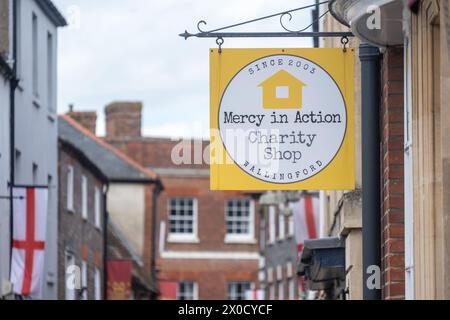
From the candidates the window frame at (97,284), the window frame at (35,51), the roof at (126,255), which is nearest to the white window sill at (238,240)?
the roof at (126,255)

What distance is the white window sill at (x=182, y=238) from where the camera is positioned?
67000 millimetres

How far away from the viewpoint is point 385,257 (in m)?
12.6

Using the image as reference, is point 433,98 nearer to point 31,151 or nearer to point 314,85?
point 314,85

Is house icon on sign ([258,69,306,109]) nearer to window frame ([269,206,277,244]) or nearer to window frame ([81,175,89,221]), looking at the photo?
window frame ([81,175,89,221])

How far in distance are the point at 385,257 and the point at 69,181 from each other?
2973 centimetres

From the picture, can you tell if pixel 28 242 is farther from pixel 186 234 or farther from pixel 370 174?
pixel 186 234

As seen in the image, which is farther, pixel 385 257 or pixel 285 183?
pixel 385 257

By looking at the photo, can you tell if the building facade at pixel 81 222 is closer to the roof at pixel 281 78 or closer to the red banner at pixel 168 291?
the red banner at pixel 168 291

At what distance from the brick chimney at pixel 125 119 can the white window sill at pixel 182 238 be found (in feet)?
14.9

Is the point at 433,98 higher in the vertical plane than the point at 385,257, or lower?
higher

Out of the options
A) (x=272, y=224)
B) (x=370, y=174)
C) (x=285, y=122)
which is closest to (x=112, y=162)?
(x=272, y=224)

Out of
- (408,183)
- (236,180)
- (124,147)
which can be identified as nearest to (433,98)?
(408,183)

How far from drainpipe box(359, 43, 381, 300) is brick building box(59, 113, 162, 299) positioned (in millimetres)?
29548

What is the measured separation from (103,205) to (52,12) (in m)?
10.3
